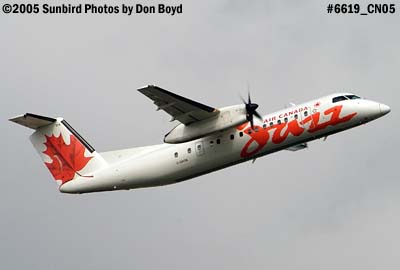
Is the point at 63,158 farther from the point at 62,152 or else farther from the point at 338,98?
the point at 338,98

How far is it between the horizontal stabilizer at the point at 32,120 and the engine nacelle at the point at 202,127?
6.05 meters

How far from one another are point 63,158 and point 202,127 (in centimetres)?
715

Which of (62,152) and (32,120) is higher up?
(32,120)

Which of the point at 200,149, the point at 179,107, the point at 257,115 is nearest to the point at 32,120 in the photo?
the point at 179,107

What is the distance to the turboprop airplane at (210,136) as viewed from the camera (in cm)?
3169

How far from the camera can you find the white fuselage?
3192cm

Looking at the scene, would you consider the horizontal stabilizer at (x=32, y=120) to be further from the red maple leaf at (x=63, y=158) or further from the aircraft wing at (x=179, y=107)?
the aircraft wing at (x=179, y=107)

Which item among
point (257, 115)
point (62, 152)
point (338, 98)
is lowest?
point (62, 152)

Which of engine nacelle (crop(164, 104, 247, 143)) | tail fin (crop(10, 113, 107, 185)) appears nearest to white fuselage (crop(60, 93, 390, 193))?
engine nacelle (crop(164, 104, 247, 143))

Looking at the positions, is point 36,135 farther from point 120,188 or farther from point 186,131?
point 186,131

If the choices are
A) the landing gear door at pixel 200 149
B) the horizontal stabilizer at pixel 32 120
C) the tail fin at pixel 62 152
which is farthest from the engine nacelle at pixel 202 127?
the horizontal stabilizer at pixel 32 120

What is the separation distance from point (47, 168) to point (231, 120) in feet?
30.2

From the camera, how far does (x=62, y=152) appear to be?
35531mm

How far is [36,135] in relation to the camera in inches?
Result: 1390
